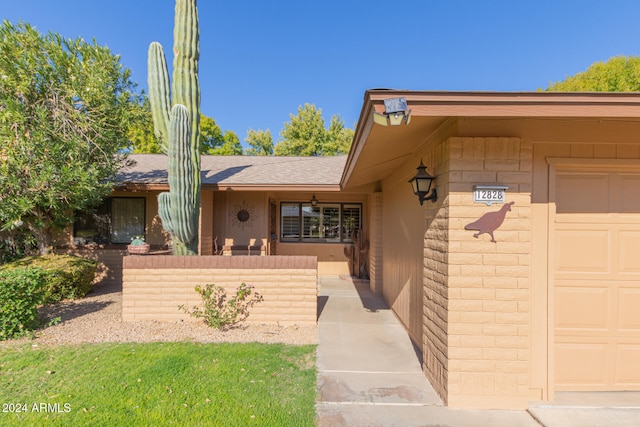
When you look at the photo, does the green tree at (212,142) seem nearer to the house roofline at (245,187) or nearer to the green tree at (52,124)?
the house roofline at (245,187)

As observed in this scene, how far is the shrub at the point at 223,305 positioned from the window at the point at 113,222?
475cm

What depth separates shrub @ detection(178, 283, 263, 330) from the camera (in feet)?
15.8

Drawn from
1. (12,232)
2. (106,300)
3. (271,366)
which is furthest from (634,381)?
(12,232)

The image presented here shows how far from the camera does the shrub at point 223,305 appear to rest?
4816 mm

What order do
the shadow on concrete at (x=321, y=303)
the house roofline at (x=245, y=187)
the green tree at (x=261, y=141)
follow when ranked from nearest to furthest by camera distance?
the shadow on concrete at (x=321, y=303) → the house roofline at (x=245, y=187) → the green tree at (x=261, y=141)

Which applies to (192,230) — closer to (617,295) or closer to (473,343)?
(473,343)

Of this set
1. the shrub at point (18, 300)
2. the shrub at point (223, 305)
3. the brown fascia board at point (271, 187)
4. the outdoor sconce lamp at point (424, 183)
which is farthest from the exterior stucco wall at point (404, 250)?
the shrub at point (18, 300)

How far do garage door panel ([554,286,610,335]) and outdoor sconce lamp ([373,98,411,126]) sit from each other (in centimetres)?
243

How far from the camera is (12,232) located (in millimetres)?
7039

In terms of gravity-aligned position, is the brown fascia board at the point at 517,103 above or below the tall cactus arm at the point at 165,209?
above

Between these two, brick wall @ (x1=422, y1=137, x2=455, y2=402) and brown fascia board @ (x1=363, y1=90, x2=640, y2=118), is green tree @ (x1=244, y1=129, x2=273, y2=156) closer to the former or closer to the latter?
brick wall @ (x1=422, y1=137, x2=455, y2=402)

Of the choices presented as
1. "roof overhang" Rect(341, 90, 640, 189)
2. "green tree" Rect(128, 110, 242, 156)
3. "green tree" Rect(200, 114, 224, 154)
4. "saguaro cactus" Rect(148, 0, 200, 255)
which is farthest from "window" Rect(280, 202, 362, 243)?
"green tree" Rect(200, 114, 224, 154)

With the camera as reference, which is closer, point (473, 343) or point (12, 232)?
point (473, 343)

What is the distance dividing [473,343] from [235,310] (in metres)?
3.59
